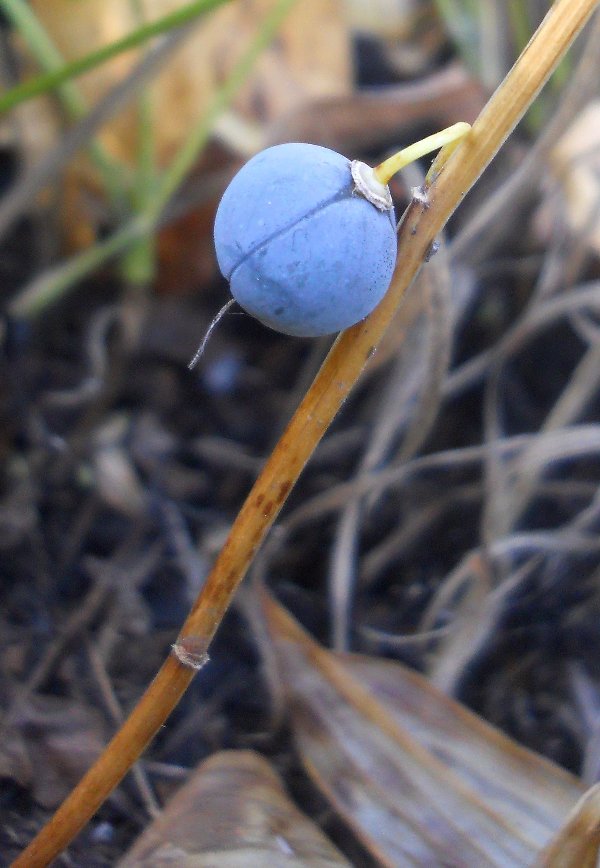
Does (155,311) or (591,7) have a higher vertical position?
(591,7)

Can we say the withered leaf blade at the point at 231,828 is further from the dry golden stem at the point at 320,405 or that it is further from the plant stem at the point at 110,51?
the plant stem at the point at 110,51

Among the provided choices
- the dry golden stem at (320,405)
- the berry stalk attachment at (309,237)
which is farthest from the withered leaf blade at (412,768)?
the berry stalk attachment at (309,237)

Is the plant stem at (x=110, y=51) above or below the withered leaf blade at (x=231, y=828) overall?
above

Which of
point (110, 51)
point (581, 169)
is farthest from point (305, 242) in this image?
point (581, 169)

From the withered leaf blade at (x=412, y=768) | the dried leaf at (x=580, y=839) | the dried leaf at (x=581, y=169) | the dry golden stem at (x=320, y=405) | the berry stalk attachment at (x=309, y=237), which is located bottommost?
the withered leaf blade at (x=412, y=768)

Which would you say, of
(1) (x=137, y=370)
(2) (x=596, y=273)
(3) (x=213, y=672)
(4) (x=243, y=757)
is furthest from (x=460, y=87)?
(4) (x=243, y=757)

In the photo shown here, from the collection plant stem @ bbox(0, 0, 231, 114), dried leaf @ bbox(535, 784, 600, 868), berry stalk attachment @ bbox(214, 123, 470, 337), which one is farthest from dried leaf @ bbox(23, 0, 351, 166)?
dried leaf @ bbox(535, 784, 600, 868)

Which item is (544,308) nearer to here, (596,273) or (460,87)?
(596,273)

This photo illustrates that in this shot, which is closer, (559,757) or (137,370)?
(559,757)
